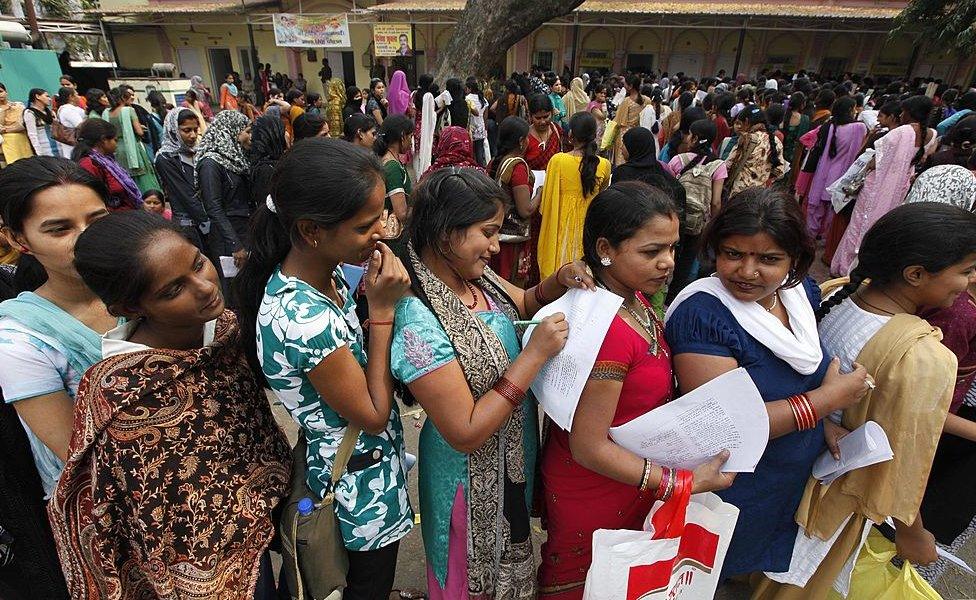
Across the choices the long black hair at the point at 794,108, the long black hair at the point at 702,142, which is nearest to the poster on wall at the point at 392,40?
the long black hair at the point at 794,108

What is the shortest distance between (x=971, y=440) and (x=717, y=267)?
41.9 inches

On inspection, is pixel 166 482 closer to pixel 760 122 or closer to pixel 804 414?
pixel 804 414

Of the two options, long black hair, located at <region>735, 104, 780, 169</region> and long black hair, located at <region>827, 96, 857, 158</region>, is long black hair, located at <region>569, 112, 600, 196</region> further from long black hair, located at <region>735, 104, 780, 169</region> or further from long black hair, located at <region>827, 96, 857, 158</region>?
long black hair, located at <region>827, 96, 857, 158</region>

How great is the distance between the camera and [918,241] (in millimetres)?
1425

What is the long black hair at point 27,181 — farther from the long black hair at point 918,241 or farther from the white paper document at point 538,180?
the white paper document at point 538,180

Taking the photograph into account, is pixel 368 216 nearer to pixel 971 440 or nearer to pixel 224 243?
pixel 971 440

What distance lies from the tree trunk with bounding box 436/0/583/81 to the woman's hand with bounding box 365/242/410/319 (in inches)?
430

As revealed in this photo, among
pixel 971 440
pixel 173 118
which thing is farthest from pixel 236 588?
pixel 173 118

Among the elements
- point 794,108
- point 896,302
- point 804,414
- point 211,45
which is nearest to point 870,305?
point 896,302

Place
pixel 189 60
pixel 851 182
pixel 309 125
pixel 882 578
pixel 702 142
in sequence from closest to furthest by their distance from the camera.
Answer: pixel 882 578 < pixel 309 125 < pixel 702 142 < pixel 851 182 < pixel 189 60

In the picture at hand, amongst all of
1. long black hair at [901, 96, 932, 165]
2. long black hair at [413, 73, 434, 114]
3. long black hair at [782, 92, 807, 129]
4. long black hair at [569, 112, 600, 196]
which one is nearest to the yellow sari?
long black hair at [569, 112, 600, 196]

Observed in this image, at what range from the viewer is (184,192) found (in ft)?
12.7

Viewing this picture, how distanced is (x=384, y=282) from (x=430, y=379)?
257mm

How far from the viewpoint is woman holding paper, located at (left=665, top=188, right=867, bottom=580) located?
139 centimetres
